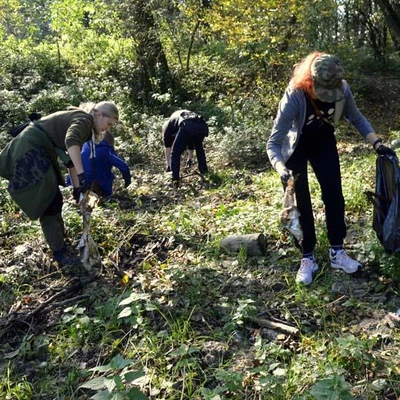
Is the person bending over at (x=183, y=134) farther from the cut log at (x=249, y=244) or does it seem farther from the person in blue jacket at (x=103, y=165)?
the cut log at (x=249, y=244)

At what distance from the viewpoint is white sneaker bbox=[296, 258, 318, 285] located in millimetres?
3613

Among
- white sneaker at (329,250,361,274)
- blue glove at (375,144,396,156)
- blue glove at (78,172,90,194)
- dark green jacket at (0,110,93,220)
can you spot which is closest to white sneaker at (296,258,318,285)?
white sneaker at (329,250,361,274)

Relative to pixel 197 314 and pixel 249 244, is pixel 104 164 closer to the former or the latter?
pixel 249 244

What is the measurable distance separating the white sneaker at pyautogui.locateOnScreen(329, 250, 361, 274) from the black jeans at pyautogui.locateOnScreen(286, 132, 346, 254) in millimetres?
277

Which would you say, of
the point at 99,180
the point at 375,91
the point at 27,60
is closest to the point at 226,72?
the point at 375,91

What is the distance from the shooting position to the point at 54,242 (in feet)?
14.3

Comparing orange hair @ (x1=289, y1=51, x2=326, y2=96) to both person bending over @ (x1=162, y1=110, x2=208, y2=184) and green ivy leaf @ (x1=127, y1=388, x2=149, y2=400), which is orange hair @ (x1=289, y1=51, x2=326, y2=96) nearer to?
green ivy leaf @ (x1=127, y1=388, x2=149, y2=400)

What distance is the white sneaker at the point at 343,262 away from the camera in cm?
365

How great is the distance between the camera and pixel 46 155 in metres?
4.09

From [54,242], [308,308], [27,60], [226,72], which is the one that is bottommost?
[308,308]

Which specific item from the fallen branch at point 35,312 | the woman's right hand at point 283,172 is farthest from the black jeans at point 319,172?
the fallen branch at point 35,312

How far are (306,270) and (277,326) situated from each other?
64cm

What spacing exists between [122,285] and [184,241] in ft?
2.92

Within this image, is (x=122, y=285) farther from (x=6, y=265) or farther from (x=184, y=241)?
(x=6, y=265)
